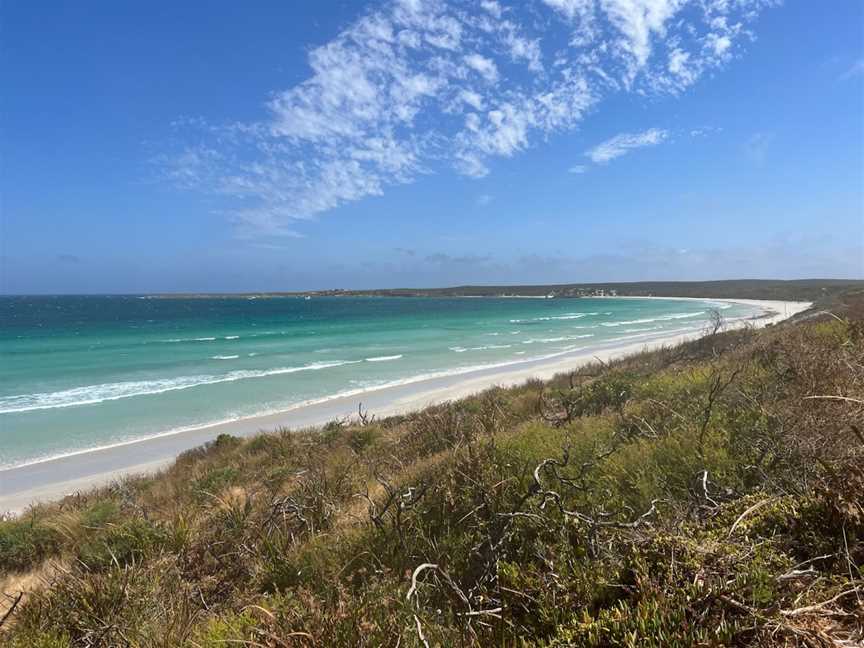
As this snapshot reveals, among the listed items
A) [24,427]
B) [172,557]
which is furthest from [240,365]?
[172,557]

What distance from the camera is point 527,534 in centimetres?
324

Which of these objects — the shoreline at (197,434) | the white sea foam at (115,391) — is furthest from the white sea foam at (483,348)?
the white sea foam at (115,391)

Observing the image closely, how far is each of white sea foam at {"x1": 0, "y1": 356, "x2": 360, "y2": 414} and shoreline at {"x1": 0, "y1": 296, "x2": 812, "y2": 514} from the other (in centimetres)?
677

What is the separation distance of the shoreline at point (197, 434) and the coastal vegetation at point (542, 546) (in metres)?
4.61

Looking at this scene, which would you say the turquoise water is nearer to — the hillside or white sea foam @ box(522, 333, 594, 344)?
white sea foam @ box(522, 333, 594, 344)

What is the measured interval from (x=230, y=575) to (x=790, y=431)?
5.00 m

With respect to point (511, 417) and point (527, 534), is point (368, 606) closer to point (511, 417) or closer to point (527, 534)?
point (527, 534)

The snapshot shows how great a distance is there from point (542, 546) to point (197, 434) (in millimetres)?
14658

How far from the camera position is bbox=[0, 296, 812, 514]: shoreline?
35.9ft

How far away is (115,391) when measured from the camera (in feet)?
67.3

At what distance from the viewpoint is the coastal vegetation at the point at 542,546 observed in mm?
1842

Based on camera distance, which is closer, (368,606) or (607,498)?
(368,606)

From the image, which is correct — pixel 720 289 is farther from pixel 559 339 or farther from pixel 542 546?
pixel 542 546

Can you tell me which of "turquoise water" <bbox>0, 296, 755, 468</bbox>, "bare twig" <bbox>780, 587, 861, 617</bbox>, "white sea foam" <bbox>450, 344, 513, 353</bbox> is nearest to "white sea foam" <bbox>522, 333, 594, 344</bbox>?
"turquoise water" <bbox>0, 296, 755, 468</bbox>
